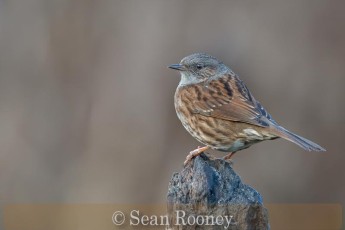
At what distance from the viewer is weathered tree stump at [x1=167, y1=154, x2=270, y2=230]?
396cm

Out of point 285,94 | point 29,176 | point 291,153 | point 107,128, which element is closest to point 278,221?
point 291,153

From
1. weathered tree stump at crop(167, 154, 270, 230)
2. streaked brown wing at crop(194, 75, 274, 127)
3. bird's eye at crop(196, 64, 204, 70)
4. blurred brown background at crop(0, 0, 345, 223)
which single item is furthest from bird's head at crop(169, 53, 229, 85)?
weathered tree stump at crop(167, 154, 270, 230)

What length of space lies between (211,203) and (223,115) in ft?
6.38

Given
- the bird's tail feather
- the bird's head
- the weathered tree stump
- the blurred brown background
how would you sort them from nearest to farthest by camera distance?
the weathered tree stump → the bird's tail feather → the bird's head → the blurred brown background

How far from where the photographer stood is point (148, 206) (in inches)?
312

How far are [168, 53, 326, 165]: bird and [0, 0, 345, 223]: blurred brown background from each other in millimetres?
2176

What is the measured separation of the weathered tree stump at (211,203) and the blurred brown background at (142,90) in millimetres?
4036

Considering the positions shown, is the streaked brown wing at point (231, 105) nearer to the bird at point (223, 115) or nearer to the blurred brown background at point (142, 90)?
the bird at point (223, 115)

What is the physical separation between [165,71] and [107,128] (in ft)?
3.35

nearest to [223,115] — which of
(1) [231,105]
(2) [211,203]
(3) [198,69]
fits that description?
(1) [231,105]

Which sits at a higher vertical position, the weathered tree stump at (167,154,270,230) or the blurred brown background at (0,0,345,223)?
the blurred brown background at (0,0,345,223)

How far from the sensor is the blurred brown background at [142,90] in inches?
336

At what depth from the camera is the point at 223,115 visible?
5.91m

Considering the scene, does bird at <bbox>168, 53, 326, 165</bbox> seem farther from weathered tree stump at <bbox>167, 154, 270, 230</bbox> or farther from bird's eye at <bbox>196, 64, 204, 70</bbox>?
weathered tree stump at <bbox>167, 154, 270, 230</bbox>
